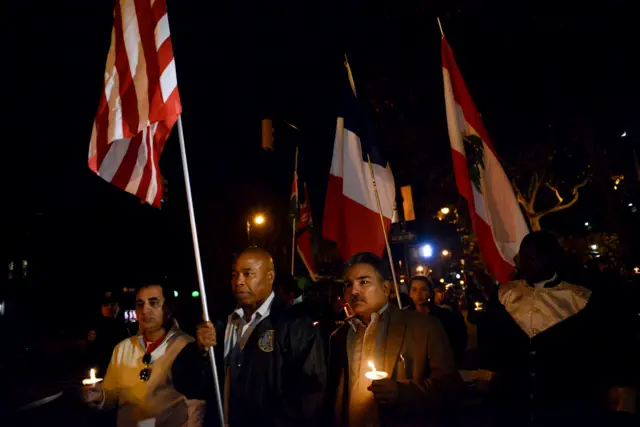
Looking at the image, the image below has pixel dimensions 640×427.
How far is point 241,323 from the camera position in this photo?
153 inches

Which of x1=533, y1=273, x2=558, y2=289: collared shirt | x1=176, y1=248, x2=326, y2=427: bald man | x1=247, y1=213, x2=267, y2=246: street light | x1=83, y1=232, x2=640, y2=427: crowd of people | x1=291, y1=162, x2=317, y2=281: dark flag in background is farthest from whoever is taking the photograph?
x1=247, y1=213, x2=267, y2=246: street light

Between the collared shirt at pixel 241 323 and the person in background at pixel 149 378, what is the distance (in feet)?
1.45

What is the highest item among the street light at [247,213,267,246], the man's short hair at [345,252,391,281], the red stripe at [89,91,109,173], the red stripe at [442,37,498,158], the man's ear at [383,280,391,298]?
the street light at [247,213,267,246]

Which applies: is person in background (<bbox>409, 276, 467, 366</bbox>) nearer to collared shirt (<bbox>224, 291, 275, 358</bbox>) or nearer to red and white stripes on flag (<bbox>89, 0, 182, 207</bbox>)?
collared shirt (<bbox>224, 291, 275, 358</bbox>)

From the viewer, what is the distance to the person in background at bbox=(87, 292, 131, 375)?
7637 millimetres

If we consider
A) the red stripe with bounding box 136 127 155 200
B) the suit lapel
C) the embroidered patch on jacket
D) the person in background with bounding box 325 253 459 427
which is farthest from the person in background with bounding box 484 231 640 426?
the red stripe with bounding box 136 127 155 200

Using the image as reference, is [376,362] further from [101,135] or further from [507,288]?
[101,135]

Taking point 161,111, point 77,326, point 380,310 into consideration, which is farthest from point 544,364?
point 77,326

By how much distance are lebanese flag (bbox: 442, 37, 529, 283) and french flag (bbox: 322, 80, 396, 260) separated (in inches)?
41.2

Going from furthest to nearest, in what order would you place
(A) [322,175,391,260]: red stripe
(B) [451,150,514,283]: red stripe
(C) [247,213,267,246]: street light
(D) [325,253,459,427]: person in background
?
(C) [247,213,267,246]: street light, (A) [322,175,391,260]: red stripe, (B) [451,150,514,283]: red stripe, (D) [325,253,459,427]: person in background

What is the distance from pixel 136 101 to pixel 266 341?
Result: 2223mm

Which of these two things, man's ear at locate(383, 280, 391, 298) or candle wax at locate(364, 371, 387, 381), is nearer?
candle wax at locate(364, 371, 387, 381)

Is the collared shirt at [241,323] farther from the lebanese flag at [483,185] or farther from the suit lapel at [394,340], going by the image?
the lebanese flag at [483,185]

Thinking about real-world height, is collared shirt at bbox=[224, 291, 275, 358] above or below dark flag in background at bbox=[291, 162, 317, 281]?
below
